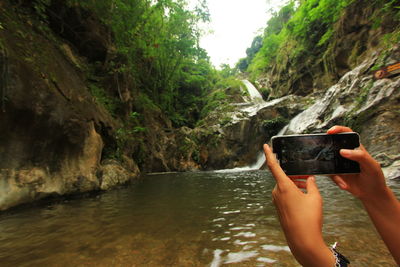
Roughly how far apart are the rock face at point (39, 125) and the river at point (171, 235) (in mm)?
590

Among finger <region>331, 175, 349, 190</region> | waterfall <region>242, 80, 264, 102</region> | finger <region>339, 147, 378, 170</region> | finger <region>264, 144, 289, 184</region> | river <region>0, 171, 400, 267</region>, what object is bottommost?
river <region>0, 171, 400, 267</region>

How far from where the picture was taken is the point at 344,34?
1335cm

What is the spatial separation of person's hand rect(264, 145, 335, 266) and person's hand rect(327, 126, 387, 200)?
0.25 metres

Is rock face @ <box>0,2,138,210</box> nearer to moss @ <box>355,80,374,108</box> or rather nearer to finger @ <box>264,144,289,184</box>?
finger @ <box>264,144,289,184</box>

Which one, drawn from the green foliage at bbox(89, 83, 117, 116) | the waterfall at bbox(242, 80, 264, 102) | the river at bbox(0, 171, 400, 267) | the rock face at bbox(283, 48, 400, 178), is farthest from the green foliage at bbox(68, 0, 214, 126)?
the rock face at bbox(283, 48, 400, 178)

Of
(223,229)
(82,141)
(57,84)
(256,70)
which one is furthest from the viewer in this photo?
(256,70)

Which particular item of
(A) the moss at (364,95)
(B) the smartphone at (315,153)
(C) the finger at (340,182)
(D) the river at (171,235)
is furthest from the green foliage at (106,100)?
(A) the moss at (364,95)

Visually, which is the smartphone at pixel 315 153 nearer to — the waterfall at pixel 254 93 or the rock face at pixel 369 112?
the rock face at pixel 369 112

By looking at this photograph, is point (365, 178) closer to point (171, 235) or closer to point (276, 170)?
point (276, 170)

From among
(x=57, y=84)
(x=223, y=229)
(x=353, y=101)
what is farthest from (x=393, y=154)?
(x=57, y=84)

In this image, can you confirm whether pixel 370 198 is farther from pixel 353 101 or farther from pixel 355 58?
pixel 355 58

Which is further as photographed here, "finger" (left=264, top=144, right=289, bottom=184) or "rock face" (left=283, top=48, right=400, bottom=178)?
"rock face" (left=283, top=48, right=400, bottom=178)

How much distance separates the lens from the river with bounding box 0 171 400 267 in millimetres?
1956

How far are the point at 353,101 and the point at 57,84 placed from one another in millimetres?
10677
